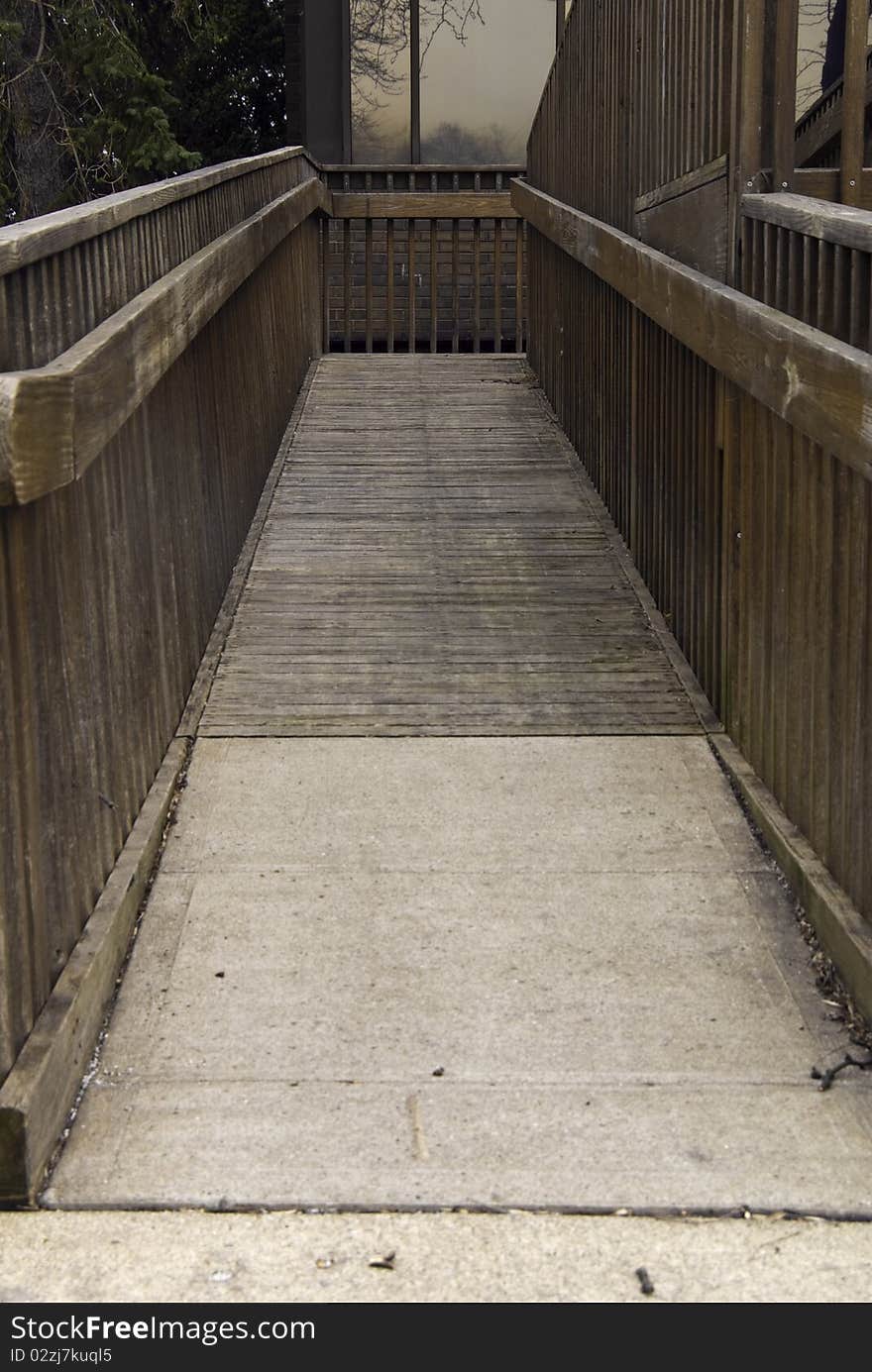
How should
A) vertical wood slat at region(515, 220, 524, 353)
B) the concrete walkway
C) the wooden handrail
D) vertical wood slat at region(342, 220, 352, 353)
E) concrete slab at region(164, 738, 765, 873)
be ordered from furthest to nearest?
vertical wood slat at region(515, 220, 524, 353) < vertical wood slat at region(342, 220, 352, 353) < concrete slab at region(164, 738, 765, 873) < the wooden handrail < the concrete walkway

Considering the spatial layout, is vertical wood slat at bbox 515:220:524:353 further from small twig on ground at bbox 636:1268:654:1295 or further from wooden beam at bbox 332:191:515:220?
small twig on ground at bbox 636:1268:654:1295

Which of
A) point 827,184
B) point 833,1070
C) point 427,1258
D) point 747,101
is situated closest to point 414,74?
point 827,184

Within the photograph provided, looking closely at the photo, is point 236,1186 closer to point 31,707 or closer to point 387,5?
point 31,707

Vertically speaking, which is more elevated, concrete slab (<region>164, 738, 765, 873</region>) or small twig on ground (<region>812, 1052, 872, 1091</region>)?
concrete slab (<region>164, 738, 765, 873</region>)

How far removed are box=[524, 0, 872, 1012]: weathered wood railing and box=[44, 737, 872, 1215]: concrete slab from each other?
280 mm

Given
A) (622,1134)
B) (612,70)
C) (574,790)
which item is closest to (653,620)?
(574,790)

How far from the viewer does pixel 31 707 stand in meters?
3.23

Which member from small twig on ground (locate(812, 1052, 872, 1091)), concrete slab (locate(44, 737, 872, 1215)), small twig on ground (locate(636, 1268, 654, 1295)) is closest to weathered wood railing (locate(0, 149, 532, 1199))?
concrete slab (locate(44, 737, 872, 1215))

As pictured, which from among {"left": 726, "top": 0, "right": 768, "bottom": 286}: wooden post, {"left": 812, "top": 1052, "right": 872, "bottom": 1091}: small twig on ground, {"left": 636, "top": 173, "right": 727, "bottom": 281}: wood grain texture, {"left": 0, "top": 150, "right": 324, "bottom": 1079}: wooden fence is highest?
{"left": 726, "top": 0, "right": 768, "bottom": 286}: wooden post

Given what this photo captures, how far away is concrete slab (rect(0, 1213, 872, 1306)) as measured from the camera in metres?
2.69

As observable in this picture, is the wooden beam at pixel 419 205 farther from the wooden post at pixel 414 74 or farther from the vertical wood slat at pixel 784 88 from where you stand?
the vertical wood slat at pixel 784 88

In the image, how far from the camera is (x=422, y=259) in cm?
1500

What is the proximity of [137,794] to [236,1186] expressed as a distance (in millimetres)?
1720

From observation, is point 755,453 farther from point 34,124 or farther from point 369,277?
point 34,124
